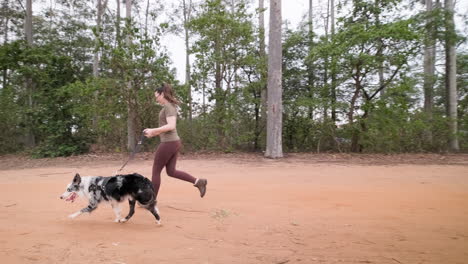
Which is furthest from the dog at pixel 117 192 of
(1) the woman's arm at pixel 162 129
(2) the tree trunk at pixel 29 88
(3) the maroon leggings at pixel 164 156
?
(2) the tree trunk at pixel 29 88

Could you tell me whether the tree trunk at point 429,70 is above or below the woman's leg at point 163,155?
above

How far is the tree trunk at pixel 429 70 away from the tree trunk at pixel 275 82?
6.22 m

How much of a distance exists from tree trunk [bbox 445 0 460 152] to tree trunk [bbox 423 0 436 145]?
62 centimetres

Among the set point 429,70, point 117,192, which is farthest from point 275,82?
point 429,70

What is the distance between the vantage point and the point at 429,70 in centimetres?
1559

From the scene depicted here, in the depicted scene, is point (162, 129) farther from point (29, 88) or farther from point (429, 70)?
point (429, 70)

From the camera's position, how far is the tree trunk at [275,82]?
1184 centimetres

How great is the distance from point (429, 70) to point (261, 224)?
15.8 m

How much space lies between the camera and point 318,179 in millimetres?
7641

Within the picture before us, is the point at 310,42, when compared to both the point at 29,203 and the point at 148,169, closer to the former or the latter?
the point at 148,169

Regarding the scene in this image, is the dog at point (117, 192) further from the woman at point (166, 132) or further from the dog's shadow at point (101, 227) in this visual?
the woman at point (166, 132)

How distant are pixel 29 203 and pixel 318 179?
6263 millimetres

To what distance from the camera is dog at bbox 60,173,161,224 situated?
408 cm

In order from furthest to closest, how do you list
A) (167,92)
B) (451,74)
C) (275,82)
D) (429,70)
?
(429,70) → (451,74) → (275,82) → (167,92)
